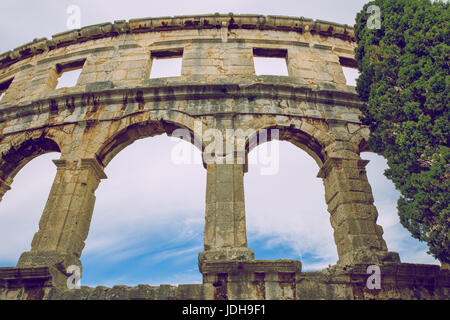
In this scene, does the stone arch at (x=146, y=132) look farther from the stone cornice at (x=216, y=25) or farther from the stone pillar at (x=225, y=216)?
the stone cornice at (x=216, y=25)

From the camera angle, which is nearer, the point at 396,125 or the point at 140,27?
the point at 396,125

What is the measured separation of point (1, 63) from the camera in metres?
10.3

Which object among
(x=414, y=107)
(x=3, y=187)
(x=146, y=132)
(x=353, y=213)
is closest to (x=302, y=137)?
(x=353, y=213)

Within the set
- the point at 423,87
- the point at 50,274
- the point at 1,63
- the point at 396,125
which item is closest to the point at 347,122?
the point at 396,125


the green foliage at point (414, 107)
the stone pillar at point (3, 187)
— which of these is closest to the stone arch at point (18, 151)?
the stone pillar at point (3, 187)

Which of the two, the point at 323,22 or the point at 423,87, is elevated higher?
the point at 323,22

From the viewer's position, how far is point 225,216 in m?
5.09

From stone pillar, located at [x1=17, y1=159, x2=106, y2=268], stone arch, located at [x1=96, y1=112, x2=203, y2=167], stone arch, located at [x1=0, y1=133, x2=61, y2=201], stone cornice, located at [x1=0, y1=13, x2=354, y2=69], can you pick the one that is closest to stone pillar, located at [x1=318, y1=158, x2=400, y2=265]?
stone arch, located at [x1=96, y1=112, x2=203, y2=167]

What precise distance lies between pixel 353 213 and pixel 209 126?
11.5ft

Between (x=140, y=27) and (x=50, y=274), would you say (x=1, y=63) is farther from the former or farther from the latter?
(x=50, y=274)

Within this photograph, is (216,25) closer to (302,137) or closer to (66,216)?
(302,137)

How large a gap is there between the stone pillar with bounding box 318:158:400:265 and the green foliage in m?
0.68

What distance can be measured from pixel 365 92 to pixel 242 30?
495 centimetres
